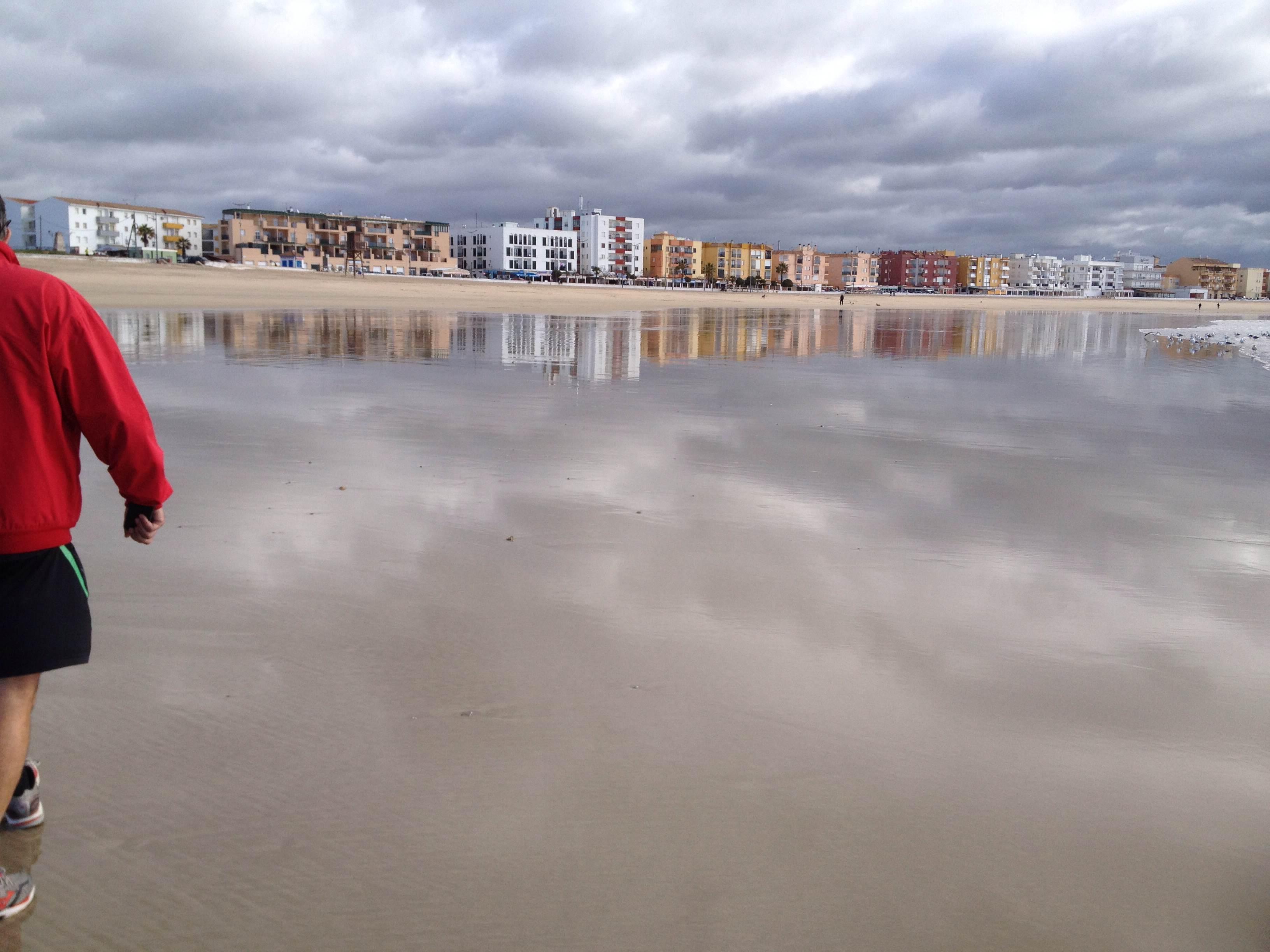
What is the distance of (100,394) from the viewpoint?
227cm

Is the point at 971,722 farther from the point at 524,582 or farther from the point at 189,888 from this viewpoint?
the point at 189,888

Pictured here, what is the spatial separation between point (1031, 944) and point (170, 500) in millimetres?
5836

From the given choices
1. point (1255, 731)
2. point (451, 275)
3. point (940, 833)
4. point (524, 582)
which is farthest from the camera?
point (451, 275)

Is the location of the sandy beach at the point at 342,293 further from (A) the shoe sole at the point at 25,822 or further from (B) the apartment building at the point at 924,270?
(B) the apartment building at the point at 924,270

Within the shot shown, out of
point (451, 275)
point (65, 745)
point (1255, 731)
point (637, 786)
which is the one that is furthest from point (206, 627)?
point (451, 275)

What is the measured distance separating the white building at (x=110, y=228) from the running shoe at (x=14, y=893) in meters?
106

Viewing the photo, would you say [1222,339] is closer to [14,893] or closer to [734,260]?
[14,893]

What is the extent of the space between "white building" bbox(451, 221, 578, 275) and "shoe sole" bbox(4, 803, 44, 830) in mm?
122025

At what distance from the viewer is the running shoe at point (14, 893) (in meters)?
2.28

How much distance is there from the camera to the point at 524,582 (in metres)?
4.74

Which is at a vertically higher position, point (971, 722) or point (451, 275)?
point (451, 275)

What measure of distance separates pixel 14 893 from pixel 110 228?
125m

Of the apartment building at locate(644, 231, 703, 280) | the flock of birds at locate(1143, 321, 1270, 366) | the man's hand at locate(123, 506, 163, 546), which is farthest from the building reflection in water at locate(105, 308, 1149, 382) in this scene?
the apartment building at locate(644, 231, 703, 280)

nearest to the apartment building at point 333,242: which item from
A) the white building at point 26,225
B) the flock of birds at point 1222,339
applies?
the white building at point 26,225
